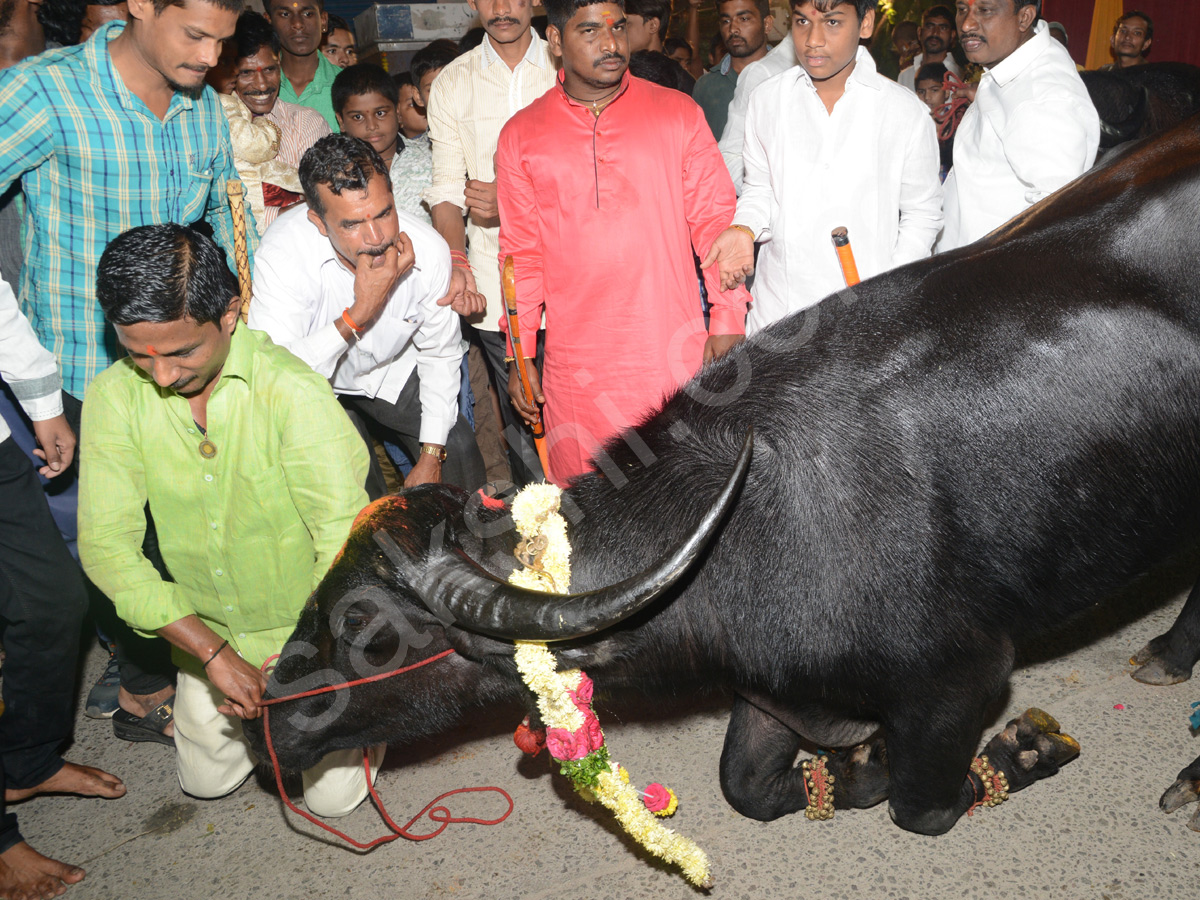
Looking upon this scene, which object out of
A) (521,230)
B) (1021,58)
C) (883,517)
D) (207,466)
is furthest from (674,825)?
(1021,58)

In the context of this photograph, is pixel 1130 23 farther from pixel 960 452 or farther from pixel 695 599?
pixel 695 599

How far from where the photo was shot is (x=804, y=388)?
7.39 ft

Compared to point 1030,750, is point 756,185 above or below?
above

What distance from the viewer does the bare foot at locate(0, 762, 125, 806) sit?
293 cm

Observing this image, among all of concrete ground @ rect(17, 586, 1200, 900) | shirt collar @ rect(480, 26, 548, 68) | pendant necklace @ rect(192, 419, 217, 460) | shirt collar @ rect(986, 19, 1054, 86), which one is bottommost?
concrete ground @ rect(17, 586, 1200, 900)

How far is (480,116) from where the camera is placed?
12.9 feet

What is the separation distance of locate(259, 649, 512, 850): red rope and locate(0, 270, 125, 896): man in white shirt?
0.70 m

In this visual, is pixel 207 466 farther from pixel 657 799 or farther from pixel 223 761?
pixel 657 799

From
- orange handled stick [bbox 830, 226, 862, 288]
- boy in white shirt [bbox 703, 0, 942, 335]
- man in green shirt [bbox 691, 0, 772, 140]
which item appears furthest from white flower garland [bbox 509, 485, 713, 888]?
man in green shirt [bbox 691, 0, 772, 140]

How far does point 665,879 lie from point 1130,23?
814cm

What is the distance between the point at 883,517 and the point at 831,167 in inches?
61.8

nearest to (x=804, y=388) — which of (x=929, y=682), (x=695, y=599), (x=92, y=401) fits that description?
(x=695, y=599)

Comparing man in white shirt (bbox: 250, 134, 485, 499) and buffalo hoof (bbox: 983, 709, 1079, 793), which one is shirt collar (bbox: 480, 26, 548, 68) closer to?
man in white shirt (bbox: 250, 134, 485, 499)

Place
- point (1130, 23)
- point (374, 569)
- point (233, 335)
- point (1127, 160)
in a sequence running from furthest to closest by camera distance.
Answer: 1. point (1130, 23)
2. point (1127, 160)
3. point (233, 335)
4. point (374, 569)
